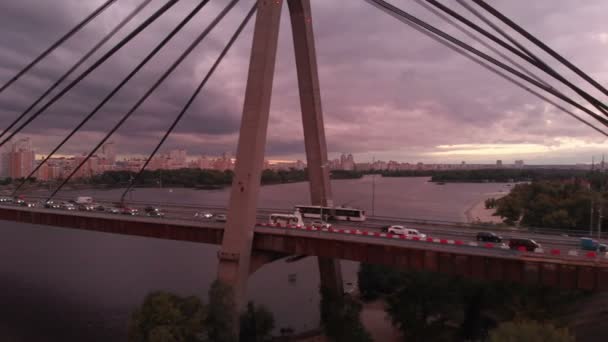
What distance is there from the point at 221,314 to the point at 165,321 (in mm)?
1409

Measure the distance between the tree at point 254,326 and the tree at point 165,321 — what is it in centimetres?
214

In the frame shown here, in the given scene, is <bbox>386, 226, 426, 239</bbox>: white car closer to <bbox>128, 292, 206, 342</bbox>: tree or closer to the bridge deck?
the bridge deck

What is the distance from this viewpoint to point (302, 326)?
1235 cm

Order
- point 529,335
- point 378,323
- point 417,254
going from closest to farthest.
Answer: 1. point 529,335
2. point 417,254
3. point 378,323

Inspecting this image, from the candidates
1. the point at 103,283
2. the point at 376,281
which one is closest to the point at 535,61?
the point at 376,281

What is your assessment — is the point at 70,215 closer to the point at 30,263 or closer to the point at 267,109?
the point at 30,263

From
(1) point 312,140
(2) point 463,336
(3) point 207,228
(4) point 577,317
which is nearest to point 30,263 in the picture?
(3) point 207,228

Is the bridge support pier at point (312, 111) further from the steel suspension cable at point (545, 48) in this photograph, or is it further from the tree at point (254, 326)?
the steel suspension cable at point (545, 48)

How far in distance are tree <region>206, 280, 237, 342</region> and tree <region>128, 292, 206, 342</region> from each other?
0.60 meters

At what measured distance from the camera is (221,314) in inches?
326

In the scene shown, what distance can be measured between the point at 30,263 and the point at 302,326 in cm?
1422

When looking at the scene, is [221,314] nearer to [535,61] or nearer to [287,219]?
[287,219]

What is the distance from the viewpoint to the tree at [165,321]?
7035mm

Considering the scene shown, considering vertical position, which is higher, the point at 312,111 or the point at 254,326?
the point at 312,111
